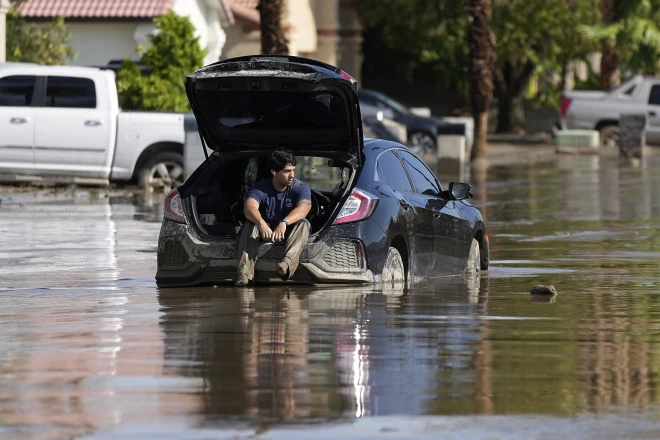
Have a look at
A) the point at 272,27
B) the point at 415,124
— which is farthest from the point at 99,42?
Result: the point at 415,124

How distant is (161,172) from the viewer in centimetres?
2677

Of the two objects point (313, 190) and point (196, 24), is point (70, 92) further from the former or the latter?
point (196, 24)

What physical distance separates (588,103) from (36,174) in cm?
2295

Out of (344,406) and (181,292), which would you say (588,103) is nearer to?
(181,292)

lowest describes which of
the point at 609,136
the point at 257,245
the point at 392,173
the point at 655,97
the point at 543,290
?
the point at 609,136

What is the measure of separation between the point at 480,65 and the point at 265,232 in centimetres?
2792

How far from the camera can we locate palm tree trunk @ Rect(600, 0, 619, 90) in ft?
170

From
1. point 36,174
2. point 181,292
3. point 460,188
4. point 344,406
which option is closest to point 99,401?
point 344,406

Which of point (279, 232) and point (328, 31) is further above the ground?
point (328, 31)

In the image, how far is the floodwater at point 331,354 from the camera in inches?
296

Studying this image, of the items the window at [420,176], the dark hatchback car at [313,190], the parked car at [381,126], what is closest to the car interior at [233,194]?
the dark hatchback car at [313,190]

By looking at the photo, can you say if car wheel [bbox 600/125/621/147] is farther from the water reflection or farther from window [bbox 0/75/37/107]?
the water reflection

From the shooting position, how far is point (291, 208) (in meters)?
12.9

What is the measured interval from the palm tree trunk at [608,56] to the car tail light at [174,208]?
3963 centimetres
